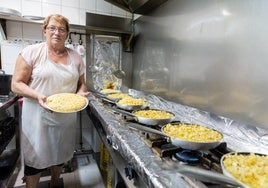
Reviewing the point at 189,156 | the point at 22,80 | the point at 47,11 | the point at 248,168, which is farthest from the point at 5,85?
the point at 248,168

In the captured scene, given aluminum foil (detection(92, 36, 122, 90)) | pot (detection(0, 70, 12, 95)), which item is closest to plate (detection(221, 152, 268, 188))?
pot (detection(0, 70, 12, 95))

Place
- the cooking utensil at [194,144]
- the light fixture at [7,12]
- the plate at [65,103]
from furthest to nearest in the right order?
the light fixture at [7,12] < the plate at [65,103] < the cooking utensil at [194,144]

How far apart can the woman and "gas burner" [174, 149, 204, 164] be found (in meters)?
0.91

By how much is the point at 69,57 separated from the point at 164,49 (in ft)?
2.58

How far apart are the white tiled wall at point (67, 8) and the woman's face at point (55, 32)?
94 centimetres

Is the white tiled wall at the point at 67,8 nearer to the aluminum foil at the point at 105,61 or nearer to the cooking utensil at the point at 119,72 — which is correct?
the aluminum foil at the point at 105,61

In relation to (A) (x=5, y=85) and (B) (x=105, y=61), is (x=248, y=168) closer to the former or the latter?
(A) (x=5, y=85)

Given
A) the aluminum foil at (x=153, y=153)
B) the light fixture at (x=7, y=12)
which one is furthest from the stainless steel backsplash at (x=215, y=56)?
the light fixture at (x=7, y=12)

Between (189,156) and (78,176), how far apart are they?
153 cm

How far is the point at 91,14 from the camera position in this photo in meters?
2.15

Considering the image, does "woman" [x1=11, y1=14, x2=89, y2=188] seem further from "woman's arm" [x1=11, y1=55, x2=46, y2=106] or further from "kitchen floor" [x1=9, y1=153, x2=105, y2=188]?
"kitchen floor" [x1=9, y1=153, x2=105, y2=188]

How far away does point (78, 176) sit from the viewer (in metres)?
1.82

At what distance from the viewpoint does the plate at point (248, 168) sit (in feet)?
1.41

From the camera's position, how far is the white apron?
4.09 ft
